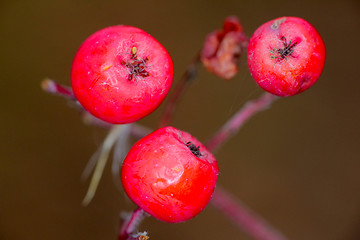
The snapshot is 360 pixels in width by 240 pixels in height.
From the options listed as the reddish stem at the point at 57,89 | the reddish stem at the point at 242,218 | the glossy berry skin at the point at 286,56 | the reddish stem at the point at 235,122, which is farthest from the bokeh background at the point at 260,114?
the glossy berry skin at the point at 286,56

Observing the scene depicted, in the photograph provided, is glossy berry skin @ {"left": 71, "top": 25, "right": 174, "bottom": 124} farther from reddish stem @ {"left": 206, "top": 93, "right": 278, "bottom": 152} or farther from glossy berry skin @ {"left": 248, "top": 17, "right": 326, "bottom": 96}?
reddish stem @ {"left": 206, "top": 93, "right": 278, "bottom": 152}

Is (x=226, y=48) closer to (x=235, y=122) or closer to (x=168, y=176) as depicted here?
(x=235, y=122)

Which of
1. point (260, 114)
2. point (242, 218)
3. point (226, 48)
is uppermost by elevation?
point (226, 48)

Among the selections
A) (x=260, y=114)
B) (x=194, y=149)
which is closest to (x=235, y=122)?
(x=194, y=149)

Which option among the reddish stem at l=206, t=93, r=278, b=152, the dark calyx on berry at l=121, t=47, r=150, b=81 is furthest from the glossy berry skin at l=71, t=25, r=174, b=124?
the reddish stem at l=206, t=93, r=278, b=152

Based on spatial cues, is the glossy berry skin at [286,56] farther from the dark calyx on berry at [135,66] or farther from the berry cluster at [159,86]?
the dark calyx on berry at [135,66]

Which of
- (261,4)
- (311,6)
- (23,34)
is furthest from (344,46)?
(23,34)

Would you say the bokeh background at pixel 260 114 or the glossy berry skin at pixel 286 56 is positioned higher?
the glossy berry skin at pixel 286 56
